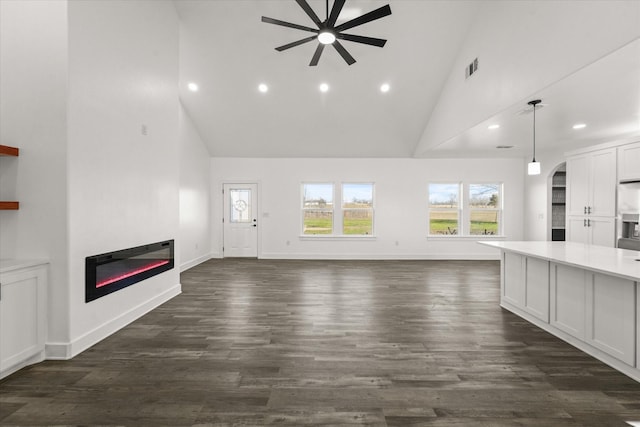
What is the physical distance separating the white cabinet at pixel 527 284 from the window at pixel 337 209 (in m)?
4.23

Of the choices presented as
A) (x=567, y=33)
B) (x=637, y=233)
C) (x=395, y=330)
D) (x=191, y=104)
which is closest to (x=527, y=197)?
(x=637, y=233)

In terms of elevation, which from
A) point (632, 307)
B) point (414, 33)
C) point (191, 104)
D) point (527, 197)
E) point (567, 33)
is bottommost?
point (632, 307)

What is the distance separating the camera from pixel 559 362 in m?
2.64

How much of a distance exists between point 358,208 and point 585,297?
557 centimetres

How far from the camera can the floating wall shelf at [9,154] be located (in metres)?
2.51

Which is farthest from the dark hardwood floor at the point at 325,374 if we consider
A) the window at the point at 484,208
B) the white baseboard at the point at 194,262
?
the window at the point at 484,208

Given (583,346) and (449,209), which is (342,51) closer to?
(583,346)

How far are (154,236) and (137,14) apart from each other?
268 centimetres

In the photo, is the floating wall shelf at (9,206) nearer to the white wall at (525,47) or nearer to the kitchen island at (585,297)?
the kitchen island at (585,297)

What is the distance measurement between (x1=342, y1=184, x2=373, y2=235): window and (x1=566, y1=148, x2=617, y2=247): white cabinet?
408cm

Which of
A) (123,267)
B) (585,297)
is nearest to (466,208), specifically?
(585,297)

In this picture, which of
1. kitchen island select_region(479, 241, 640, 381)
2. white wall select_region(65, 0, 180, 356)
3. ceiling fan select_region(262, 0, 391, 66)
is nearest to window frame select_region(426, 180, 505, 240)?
kitchen island select_region(479, 241, 640, 381)

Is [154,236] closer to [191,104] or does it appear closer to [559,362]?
[191,104]

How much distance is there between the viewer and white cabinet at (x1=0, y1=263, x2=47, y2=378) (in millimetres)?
2318
